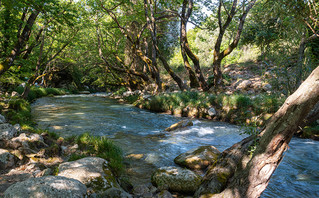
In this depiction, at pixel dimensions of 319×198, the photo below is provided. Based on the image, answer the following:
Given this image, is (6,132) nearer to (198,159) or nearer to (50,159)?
(50,159)

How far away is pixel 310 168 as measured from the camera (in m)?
4.85

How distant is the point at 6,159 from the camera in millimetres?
3621

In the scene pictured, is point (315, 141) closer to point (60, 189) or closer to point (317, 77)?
point (317, 77)

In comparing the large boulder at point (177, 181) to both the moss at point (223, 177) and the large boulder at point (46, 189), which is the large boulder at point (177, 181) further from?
the large boulder at point (46, 189)

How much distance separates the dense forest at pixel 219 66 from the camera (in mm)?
2334

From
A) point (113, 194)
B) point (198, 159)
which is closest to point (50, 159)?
point (113, 194)

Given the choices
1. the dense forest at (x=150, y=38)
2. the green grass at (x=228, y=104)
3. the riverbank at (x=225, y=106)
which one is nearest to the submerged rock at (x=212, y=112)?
the riverbank at (x=225, y=106)

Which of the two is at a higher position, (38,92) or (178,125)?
(38,92)

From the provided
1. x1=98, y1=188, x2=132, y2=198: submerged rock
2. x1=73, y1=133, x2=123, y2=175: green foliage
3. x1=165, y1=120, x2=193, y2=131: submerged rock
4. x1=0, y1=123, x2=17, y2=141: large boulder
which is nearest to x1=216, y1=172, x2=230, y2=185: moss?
x1=98, y1=188, x2=132, y2=198: submerged rock

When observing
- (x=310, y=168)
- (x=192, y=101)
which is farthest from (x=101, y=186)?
(x=192, y=101)

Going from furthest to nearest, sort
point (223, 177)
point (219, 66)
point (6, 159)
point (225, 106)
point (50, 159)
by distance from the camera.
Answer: point (219, 66) < point (225, 106) < point (50, 159) < point (6, 159) < point (223, 177)

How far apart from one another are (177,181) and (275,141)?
205 centimetres

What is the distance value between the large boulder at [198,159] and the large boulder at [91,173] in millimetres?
1871

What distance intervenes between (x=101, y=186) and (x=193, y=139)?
4.30 m
